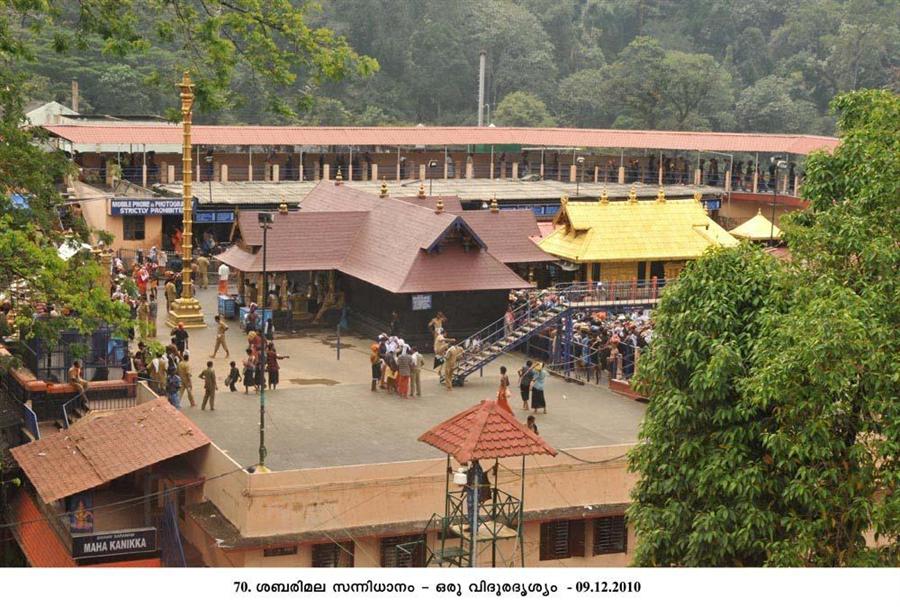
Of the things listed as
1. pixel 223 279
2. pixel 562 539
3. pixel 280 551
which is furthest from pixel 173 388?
pixel 223 279

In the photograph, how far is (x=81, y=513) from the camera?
24.7 m

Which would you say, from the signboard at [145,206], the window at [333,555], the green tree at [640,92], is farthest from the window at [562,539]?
the green tree at [640,92]

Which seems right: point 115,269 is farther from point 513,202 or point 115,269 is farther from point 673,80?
point 673,80

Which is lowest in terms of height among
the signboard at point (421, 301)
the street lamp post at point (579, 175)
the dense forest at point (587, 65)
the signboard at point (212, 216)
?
the signboard at point (421, 301)

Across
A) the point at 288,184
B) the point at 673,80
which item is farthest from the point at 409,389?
the point at 673,80

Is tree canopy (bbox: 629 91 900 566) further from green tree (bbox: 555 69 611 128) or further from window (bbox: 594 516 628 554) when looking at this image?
green tree (bbox: 555 69 611 128)

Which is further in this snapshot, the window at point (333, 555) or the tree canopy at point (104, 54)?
the window at point (333, 555)

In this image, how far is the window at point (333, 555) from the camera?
25.3 m

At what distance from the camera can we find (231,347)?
35688mm

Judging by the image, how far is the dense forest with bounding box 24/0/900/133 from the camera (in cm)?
8788

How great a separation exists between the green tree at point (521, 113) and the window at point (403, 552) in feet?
213

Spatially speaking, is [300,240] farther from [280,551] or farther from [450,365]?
[280,551]

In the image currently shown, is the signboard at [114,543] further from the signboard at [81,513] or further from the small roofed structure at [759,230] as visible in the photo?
the small roofed structure at [759,230]

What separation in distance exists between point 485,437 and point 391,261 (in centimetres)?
1440
